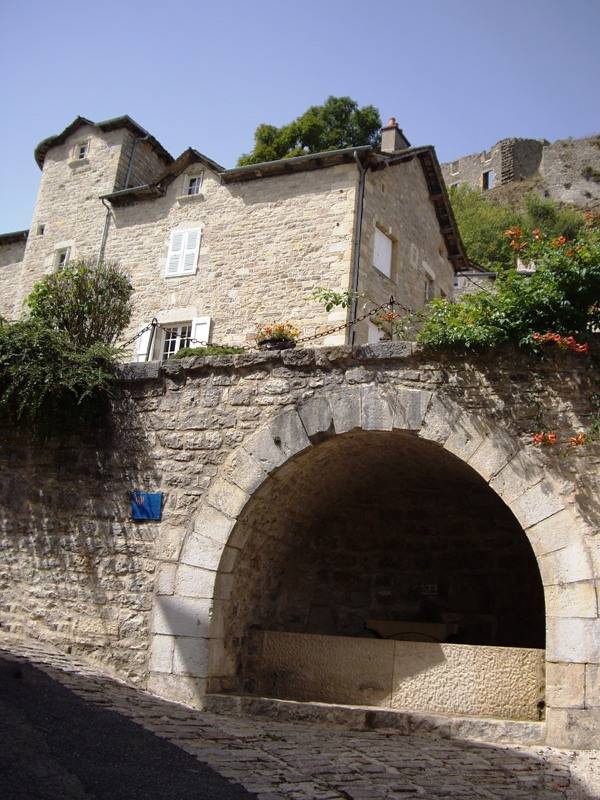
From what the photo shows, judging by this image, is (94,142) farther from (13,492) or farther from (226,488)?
(226,488)

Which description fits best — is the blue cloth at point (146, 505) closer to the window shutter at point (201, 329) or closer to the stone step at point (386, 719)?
the stone step at point (386, 719)

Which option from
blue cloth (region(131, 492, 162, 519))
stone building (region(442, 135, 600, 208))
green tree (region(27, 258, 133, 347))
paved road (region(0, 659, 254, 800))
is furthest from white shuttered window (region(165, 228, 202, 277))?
stone building (region(442, 135, 600, 208))

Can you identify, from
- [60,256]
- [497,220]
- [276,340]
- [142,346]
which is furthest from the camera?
[497,220]

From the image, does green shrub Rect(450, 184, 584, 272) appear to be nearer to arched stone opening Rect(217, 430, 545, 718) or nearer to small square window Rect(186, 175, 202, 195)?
small square window Rect(186, 175, 202, 195)

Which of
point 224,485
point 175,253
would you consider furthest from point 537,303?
point 175,253

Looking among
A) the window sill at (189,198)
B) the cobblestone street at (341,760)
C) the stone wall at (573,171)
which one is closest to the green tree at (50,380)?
the cobblestone street at (341,760)

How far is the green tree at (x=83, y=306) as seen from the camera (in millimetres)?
9695

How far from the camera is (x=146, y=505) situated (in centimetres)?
678

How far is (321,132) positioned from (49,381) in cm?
1994

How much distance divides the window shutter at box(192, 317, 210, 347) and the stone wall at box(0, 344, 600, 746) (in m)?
6.35

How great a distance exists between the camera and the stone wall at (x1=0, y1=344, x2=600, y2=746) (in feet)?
18.1

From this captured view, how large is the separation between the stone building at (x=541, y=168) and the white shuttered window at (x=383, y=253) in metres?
27.3

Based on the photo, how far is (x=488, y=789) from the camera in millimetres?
4379

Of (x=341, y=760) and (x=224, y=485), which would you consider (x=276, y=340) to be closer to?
(x=224, y=485)
